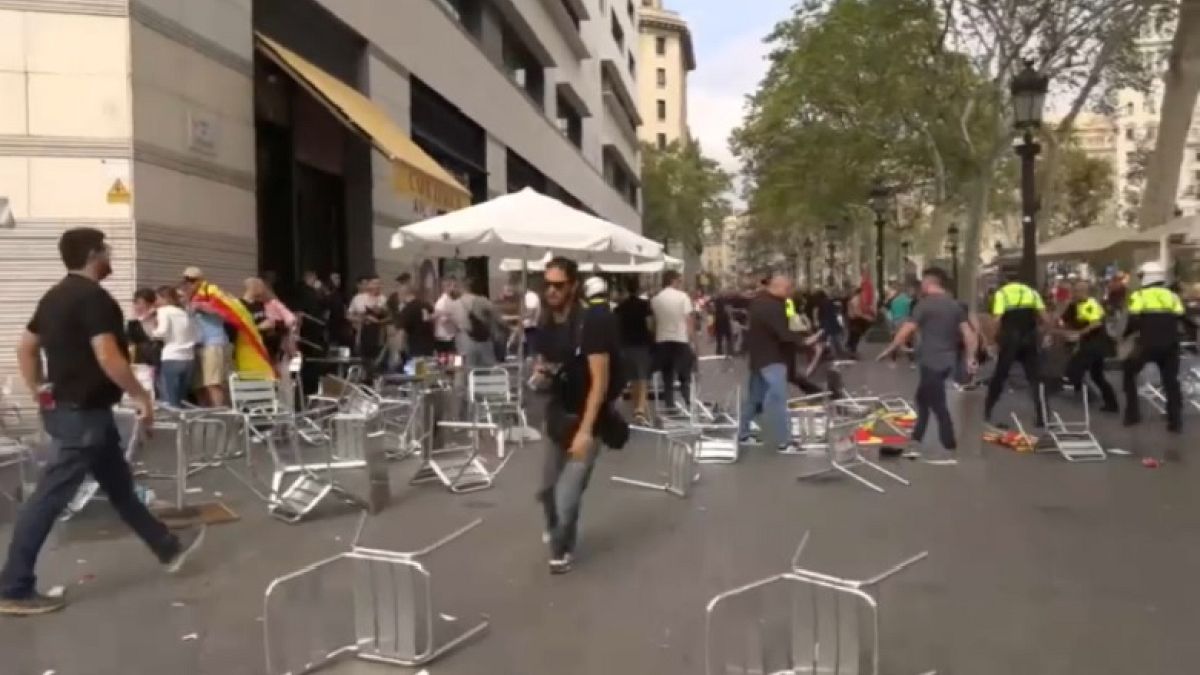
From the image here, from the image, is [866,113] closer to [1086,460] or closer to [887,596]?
[1086,460]

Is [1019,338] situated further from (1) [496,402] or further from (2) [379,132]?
(2) [379,132]

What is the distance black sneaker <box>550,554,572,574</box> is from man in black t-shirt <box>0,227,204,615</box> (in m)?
2.32

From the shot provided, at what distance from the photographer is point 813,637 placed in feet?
16.4

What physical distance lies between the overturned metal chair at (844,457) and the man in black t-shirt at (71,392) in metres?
5.58

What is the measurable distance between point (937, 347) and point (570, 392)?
5.05 meters

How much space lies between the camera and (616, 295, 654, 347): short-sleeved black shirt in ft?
46.4

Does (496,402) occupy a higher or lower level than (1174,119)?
lower

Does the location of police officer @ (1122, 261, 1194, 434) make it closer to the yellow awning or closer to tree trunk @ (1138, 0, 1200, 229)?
the yellow awning

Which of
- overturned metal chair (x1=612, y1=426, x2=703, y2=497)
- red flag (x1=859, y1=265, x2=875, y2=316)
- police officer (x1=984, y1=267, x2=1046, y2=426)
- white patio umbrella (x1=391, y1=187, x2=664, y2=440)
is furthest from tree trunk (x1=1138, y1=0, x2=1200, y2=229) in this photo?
overturned metal chair (x1=612, y1=426, x2=703, y2=497)

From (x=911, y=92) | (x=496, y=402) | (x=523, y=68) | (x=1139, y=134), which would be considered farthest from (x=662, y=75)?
(x=496, y=402)

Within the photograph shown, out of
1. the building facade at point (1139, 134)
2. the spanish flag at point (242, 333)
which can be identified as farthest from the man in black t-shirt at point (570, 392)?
the building facade at point (1139, 134)

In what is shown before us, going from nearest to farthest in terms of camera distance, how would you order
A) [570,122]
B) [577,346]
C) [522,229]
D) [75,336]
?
[75,336] < [577,346] < [522,229] < [570,122]

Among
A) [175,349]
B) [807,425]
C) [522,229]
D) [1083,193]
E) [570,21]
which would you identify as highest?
[570,21]

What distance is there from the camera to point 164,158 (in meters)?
13.4
